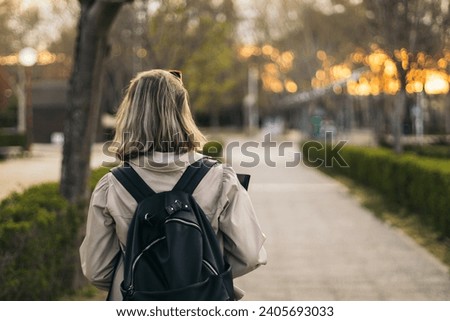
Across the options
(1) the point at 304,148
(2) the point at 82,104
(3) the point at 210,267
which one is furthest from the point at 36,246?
(1) the point at 304,148

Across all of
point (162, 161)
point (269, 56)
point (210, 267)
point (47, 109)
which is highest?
point (269, 56)

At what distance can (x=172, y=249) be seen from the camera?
2891 millimetres

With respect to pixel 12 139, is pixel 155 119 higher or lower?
higher

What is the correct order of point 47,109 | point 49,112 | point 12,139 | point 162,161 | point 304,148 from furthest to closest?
1. point 49,112
2. point 47,109
3. point 12,139
4. point 304,148
5. point 162,161

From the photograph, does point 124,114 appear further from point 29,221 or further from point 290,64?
point 290,64

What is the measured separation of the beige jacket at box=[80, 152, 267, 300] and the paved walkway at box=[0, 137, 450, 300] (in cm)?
459

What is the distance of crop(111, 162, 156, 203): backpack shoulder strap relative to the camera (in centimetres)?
303

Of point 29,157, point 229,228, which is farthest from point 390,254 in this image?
point 29,157

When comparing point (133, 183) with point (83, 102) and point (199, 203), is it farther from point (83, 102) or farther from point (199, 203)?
point (83, 102)

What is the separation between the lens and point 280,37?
177ft

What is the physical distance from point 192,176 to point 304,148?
3355 centimetres

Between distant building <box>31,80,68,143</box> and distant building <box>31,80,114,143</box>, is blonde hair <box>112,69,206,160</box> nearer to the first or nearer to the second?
distant building <box>31,80,114,143</box>

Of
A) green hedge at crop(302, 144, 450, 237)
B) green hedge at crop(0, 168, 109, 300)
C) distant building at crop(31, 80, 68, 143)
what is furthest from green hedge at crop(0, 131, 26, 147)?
green hedge at crop(0, 168, 109, 300)

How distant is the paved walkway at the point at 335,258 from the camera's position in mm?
7855
